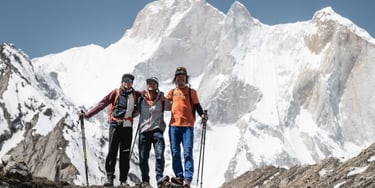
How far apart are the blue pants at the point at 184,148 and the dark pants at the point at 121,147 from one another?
1.11 metres

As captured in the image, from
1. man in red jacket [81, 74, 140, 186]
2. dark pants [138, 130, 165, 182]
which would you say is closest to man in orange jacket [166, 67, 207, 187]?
dark pants [138, 130, 165, 182]

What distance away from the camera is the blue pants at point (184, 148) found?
16.0 metres

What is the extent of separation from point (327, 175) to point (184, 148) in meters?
7.19

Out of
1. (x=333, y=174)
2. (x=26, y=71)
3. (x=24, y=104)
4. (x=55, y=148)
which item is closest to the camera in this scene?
(x=333, y=174)

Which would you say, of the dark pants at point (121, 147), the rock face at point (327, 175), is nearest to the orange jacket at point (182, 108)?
the dark pants at point (121, 147)

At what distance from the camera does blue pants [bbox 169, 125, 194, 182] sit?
16.0 metres

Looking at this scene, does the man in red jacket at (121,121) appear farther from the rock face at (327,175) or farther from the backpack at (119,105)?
the rock face at (327,175)

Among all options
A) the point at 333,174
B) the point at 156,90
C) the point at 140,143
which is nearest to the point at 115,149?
the point at 140,143

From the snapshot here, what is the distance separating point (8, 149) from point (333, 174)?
84180mm

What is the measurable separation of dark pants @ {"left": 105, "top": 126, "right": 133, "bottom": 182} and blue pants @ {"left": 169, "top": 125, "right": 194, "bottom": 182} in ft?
3.64

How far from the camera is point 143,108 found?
659 inches

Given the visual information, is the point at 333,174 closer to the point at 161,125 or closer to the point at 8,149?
the point at 161,125

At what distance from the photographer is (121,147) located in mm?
16906

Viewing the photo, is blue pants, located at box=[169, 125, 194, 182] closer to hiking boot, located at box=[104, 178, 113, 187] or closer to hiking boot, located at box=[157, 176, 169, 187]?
hiking boot, located at box=[157, 176, 169, 187]
